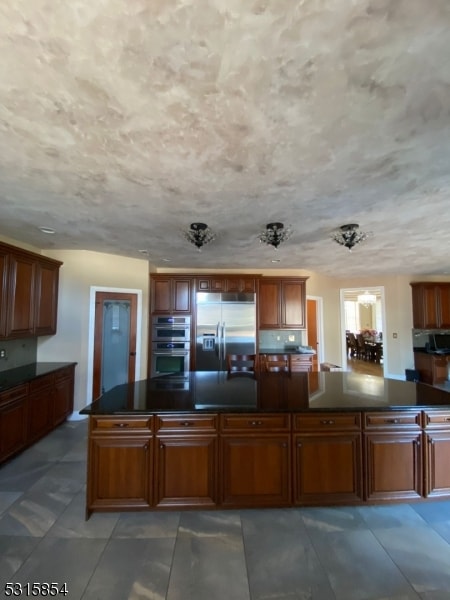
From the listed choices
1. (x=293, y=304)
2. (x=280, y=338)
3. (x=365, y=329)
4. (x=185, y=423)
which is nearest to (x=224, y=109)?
(x=185, y=423)

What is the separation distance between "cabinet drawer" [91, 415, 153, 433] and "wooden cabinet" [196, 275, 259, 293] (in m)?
3.59

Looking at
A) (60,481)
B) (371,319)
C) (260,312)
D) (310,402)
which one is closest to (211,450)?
(310,402)

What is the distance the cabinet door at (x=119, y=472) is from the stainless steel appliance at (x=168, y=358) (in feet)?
10.4

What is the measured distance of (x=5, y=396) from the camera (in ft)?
9.78

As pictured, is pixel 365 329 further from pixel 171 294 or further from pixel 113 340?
pixel 113 340

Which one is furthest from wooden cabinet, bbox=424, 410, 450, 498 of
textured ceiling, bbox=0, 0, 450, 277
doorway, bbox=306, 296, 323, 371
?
doorway, bbox=306, 296, 323, 371

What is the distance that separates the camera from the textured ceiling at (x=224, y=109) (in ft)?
3.52

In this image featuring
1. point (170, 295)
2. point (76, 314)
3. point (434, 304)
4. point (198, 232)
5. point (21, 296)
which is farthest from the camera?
point (434, 304)

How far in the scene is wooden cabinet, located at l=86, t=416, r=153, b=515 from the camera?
2.19 m

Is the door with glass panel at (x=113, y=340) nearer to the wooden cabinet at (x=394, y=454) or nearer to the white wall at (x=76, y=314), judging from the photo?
the white wall at (x=76, y=314)

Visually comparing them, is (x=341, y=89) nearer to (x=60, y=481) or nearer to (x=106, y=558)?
(x=106, y=558)

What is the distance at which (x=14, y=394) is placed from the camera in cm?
313

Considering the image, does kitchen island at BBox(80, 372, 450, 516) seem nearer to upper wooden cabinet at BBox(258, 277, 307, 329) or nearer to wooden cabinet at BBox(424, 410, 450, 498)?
wooden cabinet at BBox(424, 410, 450, 498)

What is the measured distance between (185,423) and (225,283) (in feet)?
12.1
